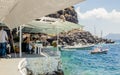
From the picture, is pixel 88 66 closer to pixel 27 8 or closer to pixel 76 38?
pixel 27 8

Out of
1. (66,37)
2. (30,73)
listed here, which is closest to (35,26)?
(30,73)

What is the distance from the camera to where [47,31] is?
1872 cm

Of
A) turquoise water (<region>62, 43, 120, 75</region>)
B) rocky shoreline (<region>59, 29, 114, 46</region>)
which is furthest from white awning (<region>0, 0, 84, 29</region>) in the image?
rocky shoreline (<region>59, 29, 114, 46</region>)

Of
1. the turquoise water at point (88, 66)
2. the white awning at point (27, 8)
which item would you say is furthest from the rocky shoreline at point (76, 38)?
the white awning at point (27, 8)

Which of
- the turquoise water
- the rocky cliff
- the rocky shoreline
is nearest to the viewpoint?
the turquoise water

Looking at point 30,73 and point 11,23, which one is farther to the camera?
point 30,73

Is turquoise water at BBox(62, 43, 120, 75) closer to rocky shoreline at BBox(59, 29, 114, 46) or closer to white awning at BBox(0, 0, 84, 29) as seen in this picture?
white awning at BBox(0, 0, 84, 29)

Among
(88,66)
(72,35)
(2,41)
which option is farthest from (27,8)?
(72,35)

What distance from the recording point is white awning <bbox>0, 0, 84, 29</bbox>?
8.41 ft

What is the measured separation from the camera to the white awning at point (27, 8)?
101 inches

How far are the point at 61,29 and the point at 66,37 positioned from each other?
82.5m

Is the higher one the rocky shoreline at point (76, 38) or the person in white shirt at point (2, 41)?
the rocky shoreline at point (76, 38)

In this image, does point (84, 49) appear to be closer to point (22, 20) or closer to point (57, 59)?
point (57, 59)

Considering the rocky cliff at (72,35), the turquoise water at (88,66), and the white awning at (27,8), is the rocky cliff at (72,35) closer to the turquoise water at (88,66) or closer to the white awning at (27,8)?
the turquoise water at (88,66)
